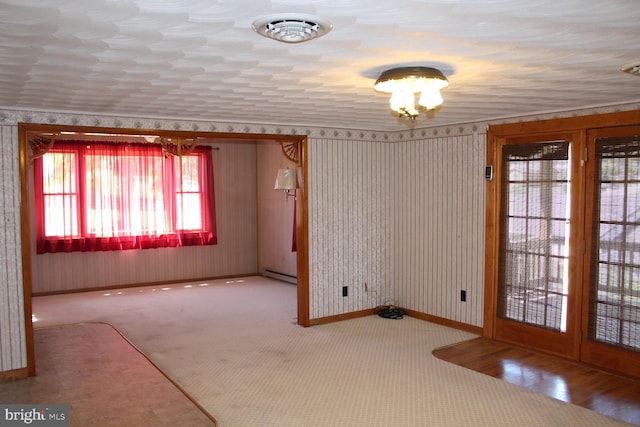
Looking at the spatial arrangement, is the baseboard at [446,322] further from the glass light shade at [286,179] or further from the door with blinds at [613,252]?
the glass light shade at [286,179]

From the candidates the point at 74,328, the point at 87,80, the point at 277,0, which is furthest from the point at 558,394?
the point at 74,328

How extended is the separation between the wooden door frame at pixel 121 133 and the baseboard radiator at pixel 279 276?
2464 mm

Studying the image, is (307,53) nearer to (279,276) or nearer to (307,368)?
(307,368)

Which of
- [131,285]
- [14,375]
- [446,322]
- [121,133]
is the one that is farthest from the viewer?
[131,285]

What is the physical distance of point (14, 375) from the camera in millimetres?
4508

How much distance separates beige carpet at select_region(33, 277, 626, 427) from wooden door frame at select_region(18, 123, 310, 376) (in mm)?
550

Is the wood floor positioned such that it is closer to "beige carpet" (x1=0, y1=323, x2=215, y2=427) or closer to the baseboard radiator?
"beige carpet" (x1=0, y1=323, x2=215, y2=427)

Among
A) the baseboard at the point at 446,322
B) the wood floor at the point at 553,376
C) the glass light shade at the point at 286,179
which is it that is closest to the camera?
the wood floor at the point at 553,376

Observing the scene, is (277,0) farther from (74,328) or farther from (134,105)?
(74,328)

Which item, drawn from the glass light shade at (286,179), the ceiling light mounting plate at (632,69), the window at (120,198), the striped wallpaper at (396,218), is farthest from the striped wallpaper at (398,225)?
the window at (120,198)

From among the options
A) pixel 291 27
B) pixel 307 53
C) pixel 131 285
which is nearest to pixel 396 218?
pixel 307 53

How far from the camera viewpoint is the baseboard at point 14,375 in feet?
14.6

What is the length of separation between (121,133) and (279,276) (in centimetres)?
441

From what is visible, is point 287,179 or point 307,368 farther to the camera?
point 287,179
